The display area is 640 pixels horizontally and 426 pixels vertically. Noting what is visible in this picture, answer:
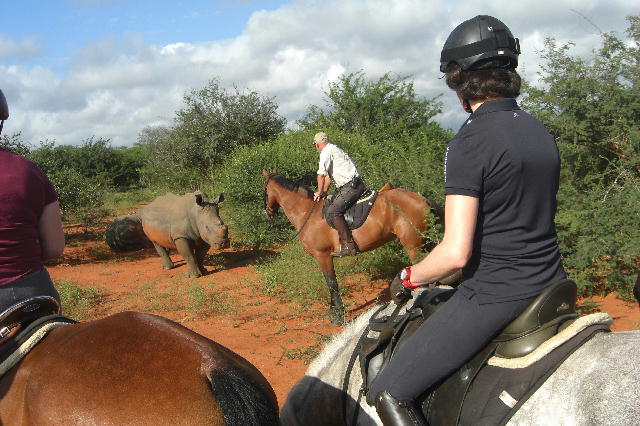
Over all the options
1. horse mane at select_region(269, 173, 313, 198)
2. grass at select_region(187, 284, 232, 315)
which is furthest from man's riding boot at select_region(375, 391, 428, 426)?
horse mane at select_region(269, 173, 313, 198)

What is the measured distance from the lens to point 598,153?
29.8 feet

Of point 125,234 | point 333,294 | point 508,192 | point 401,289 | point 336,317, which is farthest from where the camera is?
point 125,234

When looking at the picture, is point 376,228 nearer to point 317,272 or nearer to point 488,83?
point 317,272

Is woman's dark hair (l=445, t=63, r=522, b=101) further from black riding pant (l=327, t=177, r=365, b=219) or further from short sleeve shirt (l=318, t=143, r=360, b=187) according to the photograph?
short sleeve shirt (l=318, t=143, r=360, b=187)

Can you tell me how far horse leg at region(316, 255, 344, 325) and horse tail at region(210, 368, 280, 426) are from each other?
16.7 feet

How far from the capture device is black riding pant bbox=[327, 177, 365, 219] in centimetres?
759

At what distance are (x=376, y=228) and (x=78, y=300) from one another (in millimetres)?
5360

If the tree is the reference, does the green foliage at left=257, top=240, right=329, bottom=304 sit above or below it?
below

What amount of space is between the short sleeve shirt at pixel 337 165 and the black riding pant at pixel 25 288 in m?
5.48

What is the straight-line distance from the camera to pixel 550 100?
9.02 meters

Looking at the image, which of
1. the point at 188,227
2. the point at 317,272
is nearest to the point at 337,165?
the point at 317,272

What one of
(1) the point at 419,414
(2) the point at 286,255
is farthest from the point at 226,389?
(2) the point at 286,255

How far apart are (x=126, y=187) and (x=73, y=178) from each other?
1872 centimetres

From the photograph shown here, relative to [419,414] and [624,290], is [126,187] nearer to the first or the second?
[624,290]
